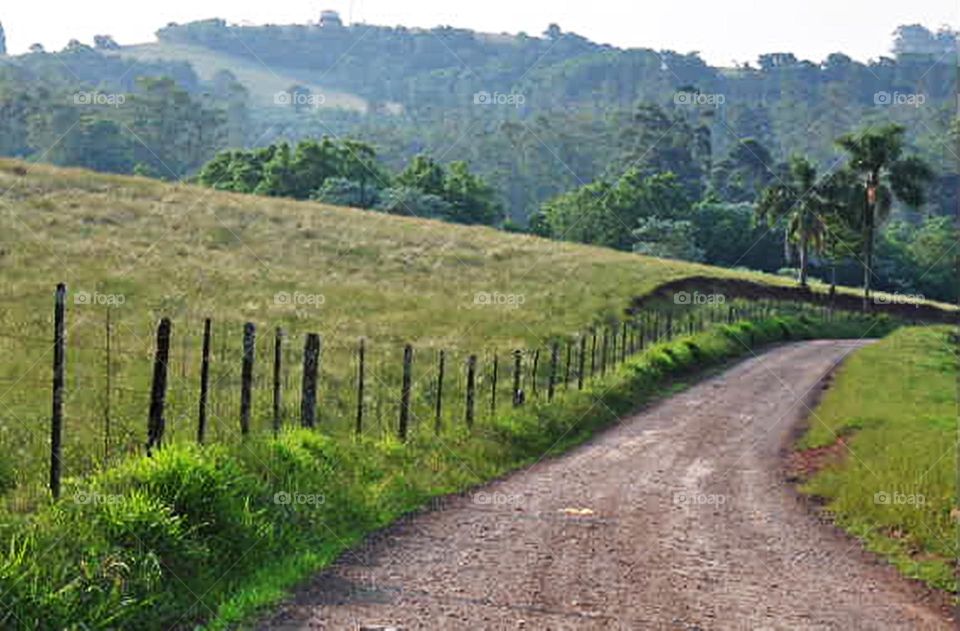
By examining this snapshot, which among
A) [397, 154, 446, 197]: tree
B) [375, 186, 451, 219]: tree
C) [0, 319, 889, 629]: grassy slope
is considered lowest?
[0, 319, 889, 629]: grassy slope

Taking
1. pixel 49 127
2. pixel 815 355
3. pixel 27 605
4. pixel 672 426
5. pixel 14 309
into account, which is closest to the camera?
pixel 27 605

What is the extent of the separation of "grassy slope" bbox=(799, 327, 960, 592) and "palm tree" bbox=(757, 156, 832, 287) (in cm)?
4025

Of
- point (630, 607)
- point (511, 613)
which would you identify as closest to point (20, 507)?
point (511, 613)

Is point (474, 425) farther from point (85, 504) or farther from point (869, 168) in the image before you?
point (869, 168)

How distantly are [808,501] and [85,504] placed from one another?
11547 millimetres

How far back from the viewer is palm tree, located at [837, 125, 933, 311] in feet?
206

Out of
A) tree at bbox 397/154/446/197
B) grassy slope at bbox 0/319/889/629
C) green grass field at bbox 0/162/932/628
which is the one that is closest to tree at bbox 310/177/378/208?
tree at bbox 397/154/446/197

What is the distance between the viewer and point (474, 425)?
1986cm

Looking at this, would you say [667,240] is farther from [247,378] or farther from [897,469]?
[247,378]

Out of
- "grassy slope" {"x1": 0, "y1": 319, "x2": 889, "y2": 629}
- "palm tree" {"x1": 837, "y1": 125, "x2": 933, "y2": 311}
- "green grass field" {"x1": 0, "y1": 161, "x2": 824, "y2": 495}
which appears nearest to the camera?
"grassy slope" {"x1": 0, "y1": 319, "x2": 889, "y2": 629}

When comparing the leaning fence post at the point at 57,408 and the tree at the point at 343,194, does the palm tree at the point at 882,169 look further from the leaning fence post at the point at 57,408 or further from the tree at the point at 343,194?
the leaning fence post at the point at 57,408

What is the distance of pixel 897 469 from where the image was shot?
635 inches

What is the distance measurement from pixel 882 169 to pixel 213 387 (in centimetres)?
5545

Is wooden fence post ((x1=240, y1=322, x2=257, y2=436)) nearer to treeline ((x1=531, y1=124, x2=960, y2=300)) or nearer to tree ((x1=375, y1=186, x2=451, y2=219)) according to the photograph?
treeline ((x1=531, y1=124, x2=960, y2=300))
